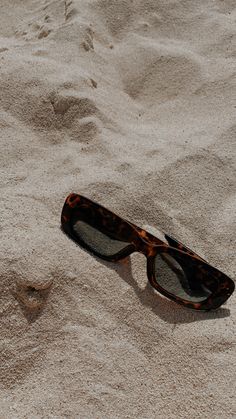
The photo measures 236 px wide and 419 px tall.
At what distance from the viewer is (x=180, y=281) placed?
1.58m

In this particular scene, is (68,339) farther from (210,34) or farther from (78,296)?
(210,34)

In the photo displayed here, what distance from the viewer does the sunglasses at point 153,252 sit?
1.52 m

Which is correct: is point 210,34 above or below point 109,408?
above

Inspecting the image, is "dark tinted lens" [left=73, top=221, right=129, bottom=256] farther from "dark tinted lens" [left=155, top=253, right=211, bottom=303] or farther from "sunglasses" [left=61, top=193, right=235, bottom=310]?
"dark tinted lens" [left=155, top=253, right=211, bottom=303]

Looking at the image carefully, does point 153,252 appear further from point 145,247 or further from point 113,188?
point 113,188

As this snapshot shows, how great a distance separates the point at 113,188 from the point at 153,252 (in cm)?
33

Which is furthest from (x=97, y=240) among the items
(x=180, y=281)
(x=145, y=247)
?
(x=180, y=281)

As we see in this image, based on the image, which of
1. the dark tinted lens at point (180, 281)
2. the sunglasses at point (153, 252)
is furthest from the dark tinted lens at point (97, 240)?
the dark tinted lens at point (180, 281)

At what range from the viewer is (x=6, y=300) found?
139cm

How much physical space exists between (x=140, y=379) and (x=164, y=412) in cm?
10

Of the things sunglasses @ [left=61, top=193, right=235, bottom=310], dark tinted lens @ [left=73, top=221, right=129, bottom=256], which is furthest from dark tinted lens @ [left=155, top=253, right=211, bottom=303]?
dark tinted lens @ [left=73, top=221, right=129, bottom=256]

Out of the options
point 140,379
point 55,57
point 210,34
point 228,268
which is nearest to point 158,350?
point 140,379

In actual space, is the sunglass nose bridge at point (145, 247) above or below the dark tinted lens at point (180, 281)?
above

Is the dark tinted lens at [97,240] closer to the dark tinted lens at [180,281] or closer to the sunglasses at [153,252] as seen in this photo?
the sunglasses at [153,252]
